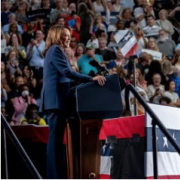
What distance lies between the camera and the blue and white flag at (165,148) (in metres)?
7.18

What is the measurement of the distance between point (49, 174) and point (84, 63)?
6.69 m

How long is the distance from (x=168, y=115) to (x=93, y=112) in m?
1.21

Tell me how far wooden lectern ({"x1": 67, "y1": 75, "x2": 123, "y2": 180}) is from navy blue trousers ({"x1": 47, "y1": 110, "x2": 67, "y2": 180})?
0.21 meters

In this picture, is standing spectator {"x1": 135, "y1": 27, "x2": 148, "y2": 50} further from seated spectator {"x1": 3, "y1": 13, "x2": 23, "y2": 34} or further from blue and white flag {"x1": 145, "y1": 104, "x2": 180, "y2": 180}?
blue and white flag {"x1": 145, "y1": 104, "x2": 180, "y2": 180}

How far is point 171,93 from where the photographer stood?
13.9 m

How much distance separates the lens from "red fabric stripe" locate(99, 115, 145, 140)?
24.6 feet

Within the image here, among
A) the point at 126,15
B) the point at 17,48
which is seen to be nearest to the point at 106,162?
the point at 17,48

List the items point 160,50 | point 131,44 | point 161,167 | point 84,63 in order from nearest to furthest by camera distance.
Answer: point 161,167 < point 131,44 < point 84,63 < point 160,50

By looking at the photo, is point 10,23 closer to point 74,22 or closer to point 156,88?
point 74,22

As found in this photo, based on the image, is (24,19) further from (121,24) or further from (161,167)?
(161,167)

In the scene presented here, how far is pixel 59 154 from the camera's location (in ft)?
22.6

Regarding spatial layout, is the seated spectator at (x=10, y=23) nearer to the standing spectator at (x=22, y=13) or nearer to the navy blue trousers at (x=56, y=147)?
the standing spectator at (x=22, y=13)

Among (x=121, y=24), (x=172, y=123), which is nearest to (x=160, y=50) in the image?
(x=121, y=24)

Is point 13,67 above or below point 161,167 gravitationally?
above
